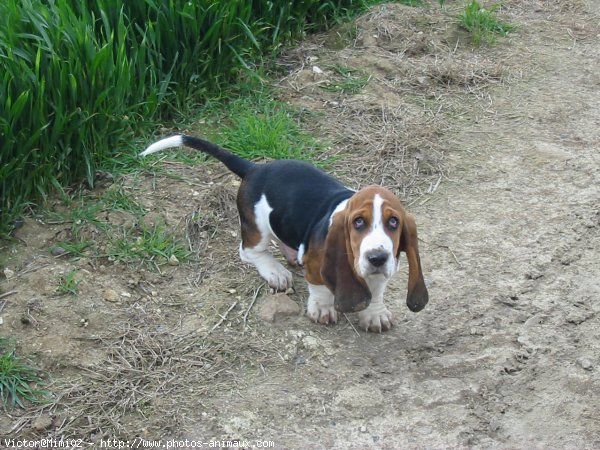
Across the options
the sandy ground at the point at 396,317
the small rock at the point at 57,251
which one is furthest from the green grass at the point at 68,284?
the small rock at the point at 57,251

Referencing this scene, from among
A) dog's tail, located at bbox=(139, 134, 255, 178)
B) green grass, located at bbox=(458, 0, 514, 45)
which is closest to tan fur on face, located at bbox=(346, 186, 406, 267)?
dog's tail, located at bbox=(139, 134, 255, 178)

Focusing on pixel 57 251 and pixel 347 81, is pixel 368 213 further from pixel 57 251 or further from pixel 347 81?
pixel 347 81

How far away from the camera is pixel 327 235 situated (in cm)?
370

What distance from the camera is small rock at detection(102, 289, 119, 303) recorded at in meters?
4.18

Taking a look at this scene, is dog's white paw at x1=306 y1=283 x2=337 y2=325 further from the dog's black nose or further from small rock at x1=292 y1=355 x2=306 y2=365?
the dog's black nose

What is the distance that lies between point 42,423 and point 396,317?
63.1 inches

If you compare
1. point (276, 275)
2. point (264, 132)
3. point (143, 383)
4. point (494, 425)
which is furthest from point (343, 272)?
point (264, 132)

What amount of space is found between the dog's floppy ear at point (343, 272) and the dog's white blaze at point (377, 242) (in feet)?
0.46

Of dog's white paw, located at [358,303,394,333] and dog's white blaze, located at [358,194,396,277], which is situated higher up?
dog's white blaze, located at [358,194,396,277]

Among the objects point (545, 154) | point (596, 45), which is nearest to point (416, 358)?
point (545, 154)

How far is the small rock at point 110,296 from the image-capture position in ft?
13.7

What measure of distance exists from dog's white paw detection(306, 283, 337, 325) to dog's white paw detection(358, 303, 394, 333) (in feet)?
0.44

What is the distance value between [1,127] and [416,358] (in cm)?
226

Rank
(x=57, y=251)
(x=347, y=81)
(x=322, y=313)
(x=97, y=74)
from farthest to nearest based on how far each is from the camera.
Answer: (x=347, y=81)
(x=97, y=74)
(x=57, y=251)
(x=322, y=313)
